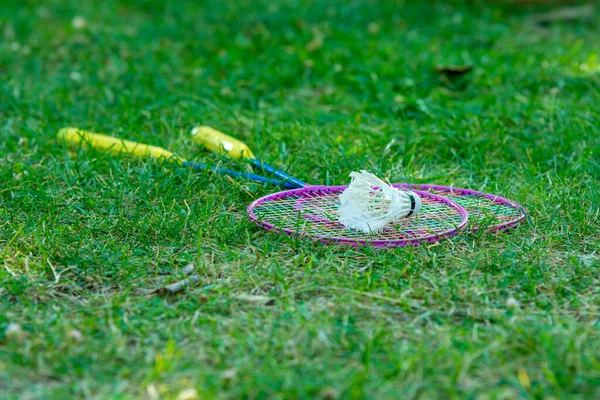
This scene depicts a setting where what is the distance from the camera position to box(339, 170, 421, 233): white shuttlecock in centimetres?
288

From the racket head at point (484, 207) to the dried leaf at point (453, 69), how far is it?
1711 mm

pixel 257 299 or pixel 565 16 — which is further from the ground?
pixel 565 16

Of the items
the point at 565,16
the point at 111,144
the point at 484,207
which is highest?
the point at 565,16

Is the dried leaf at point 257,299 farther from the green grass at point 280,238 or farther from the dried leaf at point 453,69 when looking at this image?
the dried leaf at point 453,69

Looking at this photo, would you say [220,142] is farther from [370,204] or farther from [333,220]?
[370,204]

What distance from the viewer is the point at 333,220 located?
9.87 feet

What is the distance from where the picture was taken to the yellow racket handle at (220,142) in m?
3.73

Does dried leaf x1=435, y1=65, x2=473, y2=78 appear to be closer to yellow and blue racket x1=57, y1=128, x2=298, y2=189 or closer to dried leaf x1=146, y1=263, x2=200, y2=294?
yellow and blue racket x1=57, y1=128, x2=298, y2=189

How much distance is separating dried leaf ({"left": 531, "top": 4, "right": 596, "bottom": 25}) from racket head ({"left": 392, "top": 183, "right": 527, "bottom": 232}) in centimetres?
373

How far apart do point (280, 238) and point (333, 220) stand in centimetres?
23

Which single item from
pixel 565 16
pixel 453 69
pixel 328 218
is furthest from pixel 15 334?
pixel 565 16

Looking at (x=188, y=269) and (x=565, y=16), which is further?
(x=565, y=16)

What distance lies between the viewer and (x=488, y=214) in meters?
3.01

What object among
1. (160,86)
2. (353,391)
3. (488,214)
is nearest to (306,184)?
(488,214)
